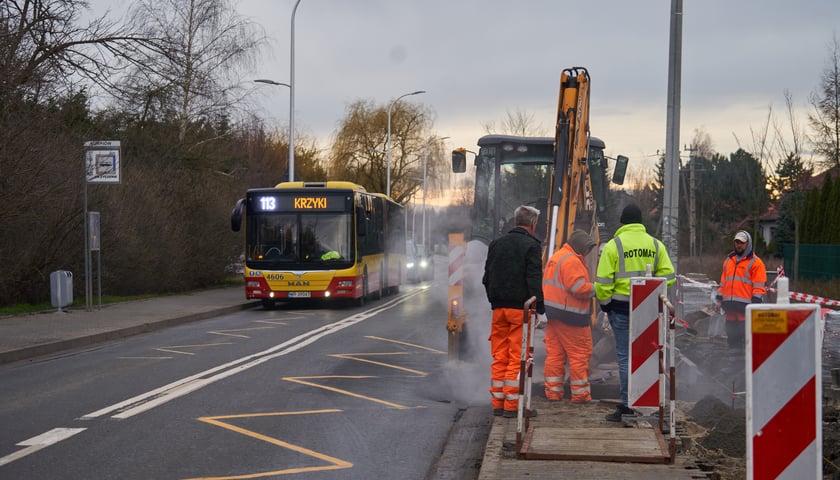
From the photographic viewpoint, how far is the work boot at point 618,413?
26.6 ft

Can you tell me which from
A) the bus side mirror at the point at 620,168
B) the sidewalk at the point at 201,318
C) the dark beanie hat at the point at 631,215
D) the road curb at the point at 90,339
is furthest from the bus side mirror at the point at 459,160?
the road curb at the point at 90,339

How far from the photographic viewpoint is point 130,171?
26.3 metres

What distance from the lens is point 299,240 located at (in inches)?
953

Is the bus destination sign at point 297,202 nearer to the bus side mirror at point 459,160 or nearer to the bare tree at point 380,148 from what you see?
the bus side mirror at point 459,160

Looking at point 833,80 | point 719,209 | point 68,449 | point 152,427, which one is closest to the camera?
point 68,449

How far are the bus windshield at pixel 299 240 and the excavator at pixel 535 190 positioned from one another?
10340 millimetres

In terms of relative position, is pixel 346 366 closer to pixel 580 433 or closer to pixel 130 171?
pixel 580 433

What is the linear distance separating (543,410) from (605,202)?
21.1ft

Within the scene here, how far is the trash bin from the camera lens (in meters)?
19.9

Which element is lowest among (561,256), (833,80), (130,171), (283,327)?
(283,327)

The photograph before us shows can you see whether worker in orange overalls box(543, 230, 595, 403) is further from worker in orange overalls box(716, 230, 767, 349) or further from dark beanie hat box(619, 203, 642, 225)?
worker in orange overalls box(716, 230, 767, 349)

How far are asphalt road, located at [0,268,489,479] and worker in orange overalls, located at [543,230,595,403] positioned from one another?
84cm

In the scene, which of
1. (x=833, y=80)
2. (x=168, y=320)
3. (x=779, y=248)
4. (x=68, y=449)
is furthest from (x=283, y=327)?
(x=779, y=248)

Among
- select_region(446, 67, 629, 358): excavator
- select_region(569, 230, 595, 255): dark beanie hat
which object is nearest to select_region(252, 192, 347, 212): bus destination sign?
select_region(446, 67, 629, 358): excavator
